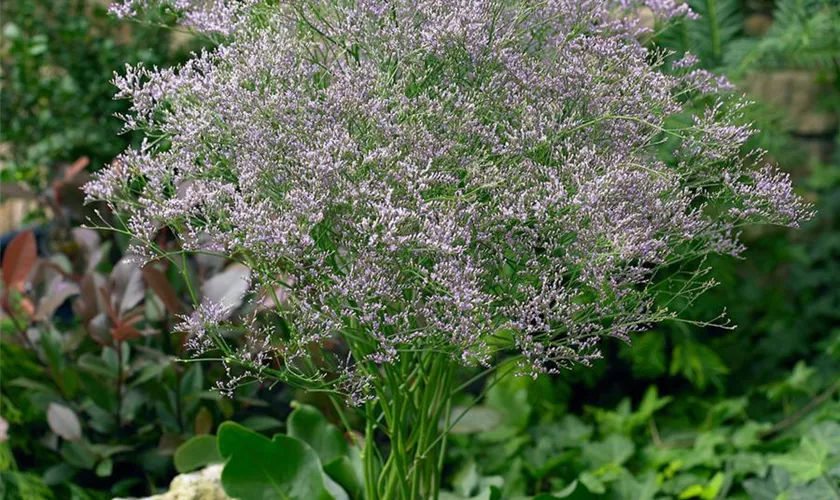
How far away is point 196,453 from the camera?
2.41m

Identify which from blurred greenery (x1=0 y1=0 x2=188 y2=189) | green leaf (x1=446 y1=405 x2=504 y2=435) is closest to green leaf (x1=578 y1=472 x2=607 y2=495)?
green leaf (x1=446 y1=405 x2=504 y2=435)

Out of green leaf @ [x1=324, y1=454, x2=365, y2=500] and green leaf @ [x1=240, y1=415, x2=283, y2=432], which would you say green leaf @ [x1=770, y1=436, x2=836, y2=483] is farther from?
green leaf @ [x1=240, y1=415, x2=283, y2=432]

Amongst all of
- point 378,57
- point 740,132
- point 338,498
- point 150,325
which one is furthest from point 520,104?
point 150,325

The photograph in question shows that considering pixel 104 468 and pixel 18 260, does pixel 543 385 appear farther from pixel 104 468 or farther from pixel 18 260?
pixel 18 260

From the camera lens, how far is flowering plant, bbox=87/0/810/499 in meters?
1.44

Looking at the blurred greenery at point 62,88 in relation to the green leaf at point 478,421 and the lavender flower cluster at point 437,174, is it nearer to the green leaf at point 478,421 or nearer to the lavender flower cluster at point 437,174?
the green leaf at point 478,421

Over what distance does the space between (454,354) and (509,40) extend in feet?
1.68

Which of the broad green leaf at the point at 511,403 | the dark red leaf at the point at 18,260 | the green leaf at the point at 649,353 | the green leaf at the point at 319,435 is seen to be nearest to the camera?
the green leaf at the point at 319,435

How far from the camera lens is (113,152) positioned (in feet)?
13.8

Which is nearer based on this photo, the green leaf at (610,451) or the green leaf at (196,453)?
the green leaf at (196,453)

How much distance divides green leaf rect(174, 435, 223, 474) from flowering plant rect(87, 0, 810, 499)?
91 cm

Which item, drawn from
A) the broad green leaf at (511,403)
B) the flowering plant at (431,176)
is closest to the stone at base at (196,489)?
the flowering plant at (431,176)

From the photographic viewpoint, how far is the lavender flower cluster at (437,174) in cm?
144

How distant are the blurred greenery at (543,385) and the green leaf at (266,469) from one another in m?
0.01
